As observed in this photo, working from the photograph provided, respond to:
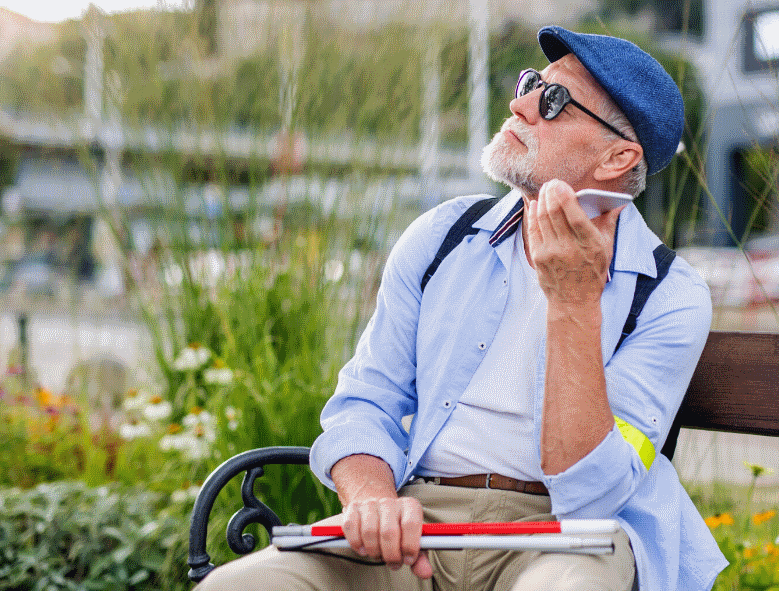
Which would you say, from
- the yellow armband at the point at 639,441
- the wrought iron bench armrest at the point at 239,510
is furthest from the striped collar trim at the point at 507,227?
the wrought iron bench armrest at the point at 239,510

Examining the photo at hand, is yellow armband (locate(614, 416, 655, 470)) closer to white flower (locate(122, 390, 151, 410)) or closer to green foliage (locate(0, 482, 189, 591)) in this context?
green foliage (locate(0, 482, 189, 591))

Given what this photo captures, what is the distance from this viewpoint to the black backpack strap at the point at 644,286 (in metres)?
1.67

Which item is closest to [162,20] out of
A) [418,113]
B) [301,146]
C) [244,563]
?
[301,146]

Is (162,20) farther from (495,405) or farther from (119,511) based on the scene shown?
(495,405)

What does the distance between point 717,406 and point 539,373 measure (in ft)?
1.55

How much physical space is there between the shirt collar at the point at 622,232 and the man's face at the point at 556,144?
7 cm

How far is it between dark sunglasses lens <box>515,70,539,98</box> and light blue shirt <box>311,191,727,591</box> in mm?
242

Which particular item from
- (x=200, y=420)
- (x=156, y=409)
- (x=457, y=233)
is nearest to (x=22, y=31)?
(x=156, y=409)

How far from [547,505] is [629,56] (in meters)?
0.95

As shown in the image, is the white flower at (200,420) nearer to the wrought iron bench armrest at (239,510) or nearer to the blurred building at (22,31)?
the wrought iron bench armrest at (239,510)

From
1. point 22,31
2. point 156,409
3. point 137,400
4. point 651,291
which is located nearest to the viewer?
point 651,291

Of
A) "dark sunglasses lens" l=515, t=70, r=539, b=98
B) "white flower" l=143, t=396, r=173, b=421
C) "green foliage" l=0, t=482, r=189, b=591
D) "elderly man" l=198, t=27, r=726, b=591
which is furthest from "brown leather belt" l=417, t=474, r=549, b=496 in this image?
"white flower" l=143, t=396, r=173, b=421

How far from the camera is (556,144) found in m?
1.80

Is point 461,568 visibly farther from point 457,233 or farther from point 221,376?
point 221,376
